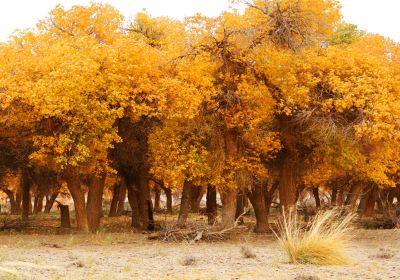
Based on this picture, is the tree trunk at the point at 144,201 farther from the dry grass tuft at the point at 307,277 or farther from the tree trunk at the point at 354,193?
the dry grass tuft at the point at 307,277

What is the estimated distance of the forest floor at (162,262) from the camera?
10609 millimetres

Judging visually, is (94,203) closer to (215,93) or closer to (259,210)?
(259,210)

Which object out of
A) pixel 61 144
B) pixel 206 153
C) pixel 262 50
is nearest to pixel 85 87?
pixel 61 144

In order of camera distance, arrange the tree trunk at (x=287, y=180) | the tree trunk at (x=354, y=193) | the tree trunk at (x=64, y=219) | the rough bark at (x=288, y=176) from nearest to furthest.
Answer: the rough bark at (x=288, y=176), the tree trunk at (x=287, y=180), the tree trunk at (x=64, y=219), the tree trunk at (x=354, y=193)

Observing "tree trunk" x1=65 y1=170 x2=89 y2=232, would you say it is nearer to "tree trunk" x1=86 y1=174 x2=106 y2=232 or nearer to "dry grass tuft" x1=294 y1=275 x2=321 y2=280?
"tree trunk" x1=86 y1=174 x2=106 y2=232

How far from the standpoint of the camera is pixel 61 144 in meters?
19.1

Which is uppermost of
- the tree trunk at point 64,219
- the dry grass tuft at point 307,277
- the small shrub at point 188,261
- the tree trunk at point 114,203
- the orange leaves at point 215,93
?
the orange leaves at point 215,93

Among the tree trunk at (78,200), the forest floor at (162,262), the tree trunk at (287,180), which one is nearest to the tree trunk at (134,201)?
the tree trunk at (78,200)

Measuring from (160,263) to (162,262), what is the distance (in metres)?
0.22

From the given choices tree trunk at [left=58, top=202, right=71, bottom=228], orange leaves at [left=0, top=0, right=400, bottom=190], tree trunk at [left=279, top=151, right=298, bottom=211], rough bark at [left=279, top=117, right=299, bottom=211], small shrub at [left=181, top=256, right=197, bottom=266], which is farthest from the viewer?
tree trunk at [left=58, top=202, right=71, bottom=228]

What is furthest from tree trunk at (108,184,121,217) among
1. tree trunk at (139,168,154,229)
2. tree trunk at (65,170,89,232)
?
tree trunk at (65,170,89,232)

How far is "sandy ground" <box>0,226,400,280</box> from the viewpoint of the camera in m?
10.6

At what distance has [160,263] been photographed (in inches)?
512

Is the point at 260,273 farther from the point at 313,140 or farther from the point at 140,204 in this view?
the point at 140,204
